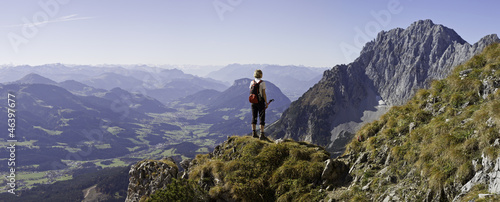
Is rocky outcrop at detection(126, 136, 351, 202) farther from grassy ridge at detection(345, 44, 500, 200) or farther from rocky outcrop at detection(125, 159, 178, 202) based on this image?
rocky outcrop at detection(125, 159, 178, 202)

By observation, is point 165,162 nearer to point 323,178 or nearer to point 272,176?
point 272,176

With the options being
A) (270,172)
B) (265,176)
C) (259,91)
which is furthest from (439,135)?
(259,91)

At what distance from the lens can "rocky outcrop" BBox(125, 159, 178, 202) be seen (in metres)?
18.7

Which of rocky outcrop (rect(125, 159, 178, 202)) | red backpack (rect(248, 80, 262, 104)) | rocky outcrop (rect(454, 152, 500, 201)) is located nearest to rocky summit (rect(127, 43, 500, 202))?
rocky outcrop (rect(454, 152, 500, 201))

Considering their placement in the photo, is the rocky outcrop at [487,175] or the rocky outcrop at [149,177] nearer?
the rocky outcrop at [487,175]

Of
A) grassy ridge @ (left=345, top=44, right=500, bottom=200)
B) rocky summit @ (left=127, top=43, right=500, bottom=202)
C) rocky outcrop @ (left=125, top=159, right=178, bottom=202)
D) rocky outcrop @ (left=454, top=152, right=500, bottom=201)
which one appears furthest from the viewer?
rocky outcrop @ (left=125, top=159, right=178, bottom=202)

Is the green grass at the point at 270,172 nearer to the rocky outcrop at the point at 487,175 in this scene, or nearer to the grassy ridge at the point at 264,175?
the grassy ridge at the point at 264,175

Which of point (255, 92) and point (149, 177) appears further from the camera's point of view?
point (149, 177)

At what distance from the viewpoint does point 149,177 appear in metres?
19.8

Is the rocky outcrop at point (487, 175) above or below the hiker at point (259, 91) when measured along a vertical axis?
below

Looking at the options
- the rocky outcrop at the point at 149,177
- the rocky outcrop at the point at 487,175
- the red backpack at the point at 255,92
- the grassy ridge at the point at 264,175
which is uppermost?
the red backpack at the point at 255,92

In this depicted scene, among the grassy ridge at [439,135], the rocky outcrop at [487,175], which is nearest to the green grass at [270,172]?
the grassy ridge at [439,135]

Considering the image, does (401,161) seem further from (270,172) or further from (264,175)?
(264,175)

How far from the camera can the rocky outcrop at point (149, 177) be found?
61.5 ft
